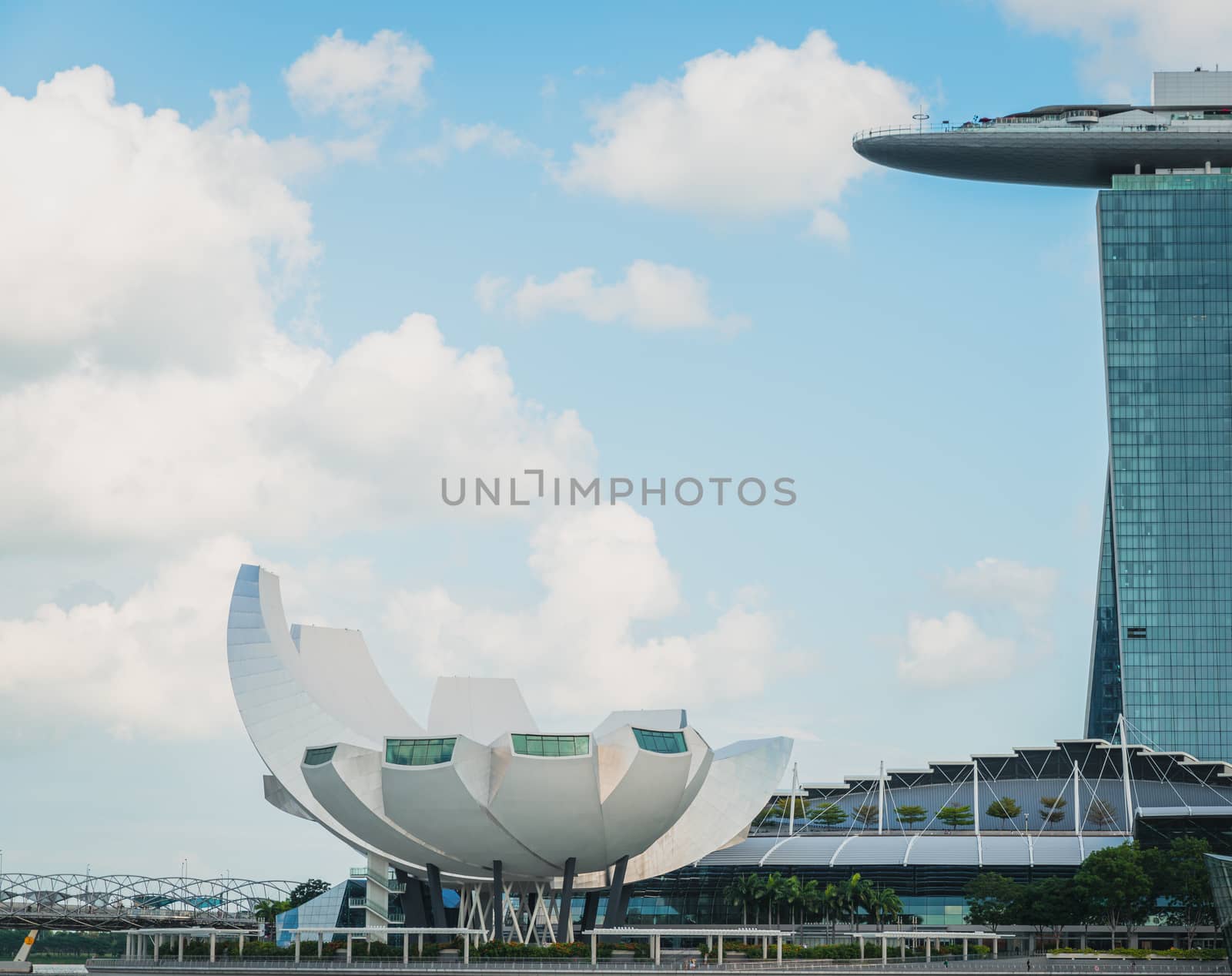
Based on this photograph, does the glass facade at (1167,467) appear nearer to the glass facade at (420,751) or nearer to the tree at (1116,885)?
the tree at (1116,885)

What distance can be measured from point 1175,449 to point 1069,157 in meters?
30.4

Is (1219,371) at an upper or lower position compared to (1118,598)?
upper

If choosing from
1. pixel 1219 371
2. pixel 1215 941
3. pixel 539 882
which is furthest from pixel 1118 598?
pixel 539 882

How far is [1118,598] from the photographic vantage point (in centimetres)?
14712

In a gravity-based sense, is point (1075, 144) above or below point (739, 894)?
above

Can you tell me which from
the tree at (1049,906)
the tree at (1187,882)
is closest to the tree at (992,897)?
the tree at (1049,906)

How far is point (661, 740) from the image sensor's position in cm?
9088

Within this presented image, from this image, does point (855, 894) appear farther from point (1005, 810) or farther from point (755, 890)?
point (1005, 810)

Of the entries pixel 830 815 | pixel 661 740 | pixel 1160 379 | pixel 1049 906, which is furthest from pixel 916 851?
pixel 1160 379

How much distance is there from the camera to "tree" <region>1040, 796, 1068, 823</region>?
11975 centimetres

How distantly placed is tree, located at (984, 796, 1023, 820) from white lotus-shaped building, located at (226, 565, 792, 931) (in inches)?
968

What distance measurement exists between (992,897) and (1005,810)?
1770 cm

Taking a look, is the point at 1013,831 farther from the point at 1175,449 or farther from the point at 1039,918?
the point at 1175,449

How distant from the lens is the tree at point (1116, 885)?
95.4m
